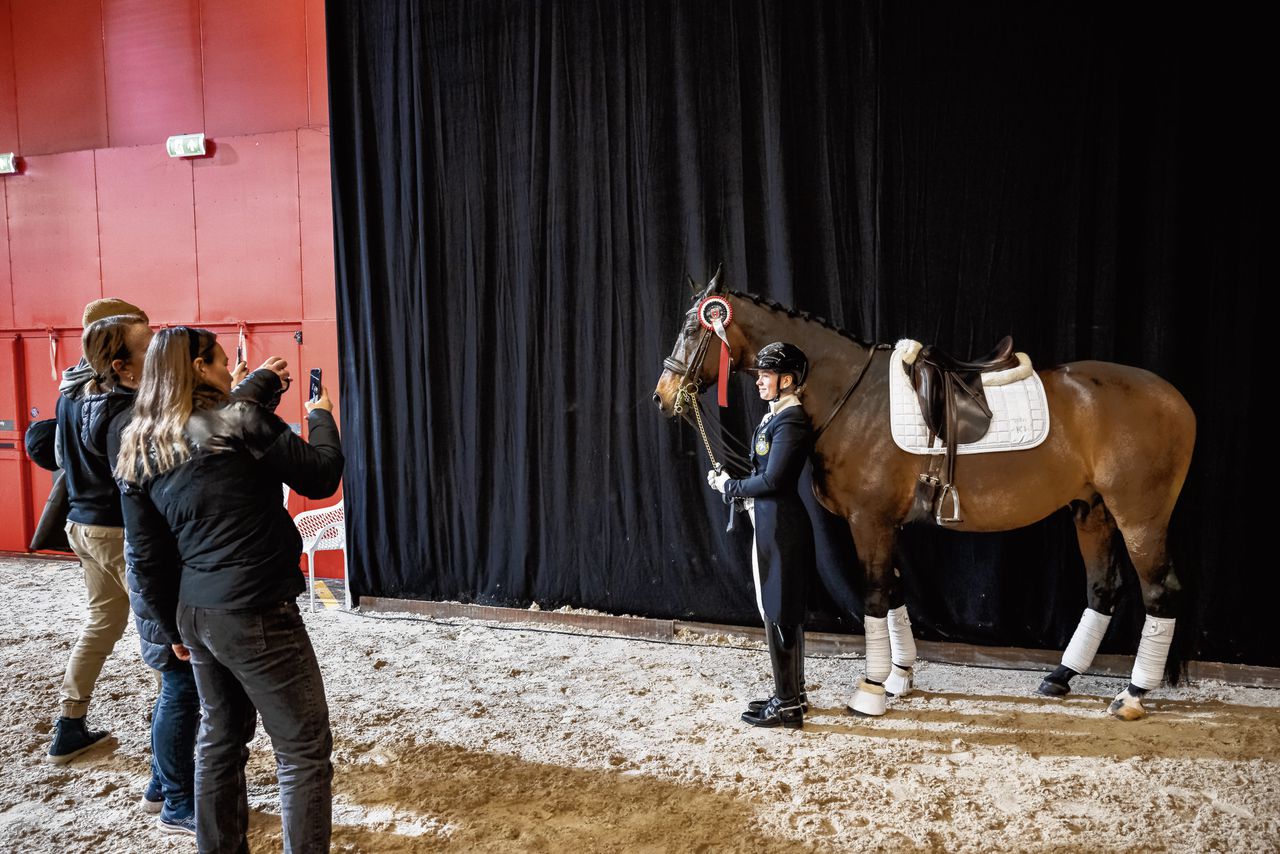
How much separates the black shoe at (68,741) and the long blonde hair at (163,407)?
5.27 ft

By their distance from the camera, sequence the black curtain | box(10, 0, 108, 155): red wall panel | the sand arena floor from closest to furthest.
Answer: the sand arena floor
the black curtain
box(10, 0, 108, 155): red wall panel

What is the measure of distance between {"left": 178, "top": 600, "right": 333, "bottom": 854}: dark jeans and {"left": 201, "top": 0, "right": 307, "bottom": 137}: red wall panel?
411cm

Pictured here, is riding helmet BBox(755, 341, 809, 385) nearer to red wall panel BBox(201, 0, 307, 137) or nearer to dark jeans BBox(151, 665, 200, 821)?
dark jeans BBox(151, 665, 200, 821)

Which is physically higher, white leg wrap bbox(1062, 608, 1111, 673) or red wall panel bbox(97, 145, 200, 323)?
red wall panel bbox(97, 145, 200, 323)

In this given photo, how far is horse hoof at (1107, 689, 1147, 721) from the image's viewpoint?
9.67 feet

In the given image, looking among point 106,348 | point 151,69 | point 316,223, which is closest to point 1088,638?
point 106,348

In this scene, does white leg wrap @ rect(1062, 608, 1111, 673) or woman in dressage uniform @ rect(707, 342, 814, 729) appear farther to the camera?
white leg wrap @ rect(1062, 608, 1111, 673)

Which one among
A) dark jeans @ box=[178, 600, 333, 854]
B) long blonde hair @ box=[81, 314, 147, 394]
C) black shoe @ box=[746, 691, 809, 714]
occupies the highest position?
long blonde hair @ box=[81, 314, 147, 394]

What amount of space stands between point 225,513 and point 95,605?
143 cm

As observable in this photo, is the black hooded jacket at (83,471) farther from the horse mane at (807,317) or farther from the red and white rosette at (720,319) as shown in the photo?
the horse mane at (807,317)

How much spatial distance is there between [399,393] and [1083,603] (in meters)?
3.63

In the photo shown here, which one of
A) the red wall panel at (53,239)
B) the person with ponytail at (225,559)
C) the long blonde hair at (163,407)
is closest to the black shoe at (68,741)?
the person with ponytail at (225,559)

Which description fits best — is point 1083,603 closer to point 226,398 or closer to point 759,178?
point 759,178

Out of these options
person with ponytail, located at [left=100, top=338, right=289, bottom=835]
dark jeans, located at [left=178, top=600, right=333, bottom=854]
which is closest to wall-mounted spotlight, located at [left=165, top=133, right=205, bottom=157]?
person with ponytail, located at [left=100, top=338, right=289, bottom=835]
